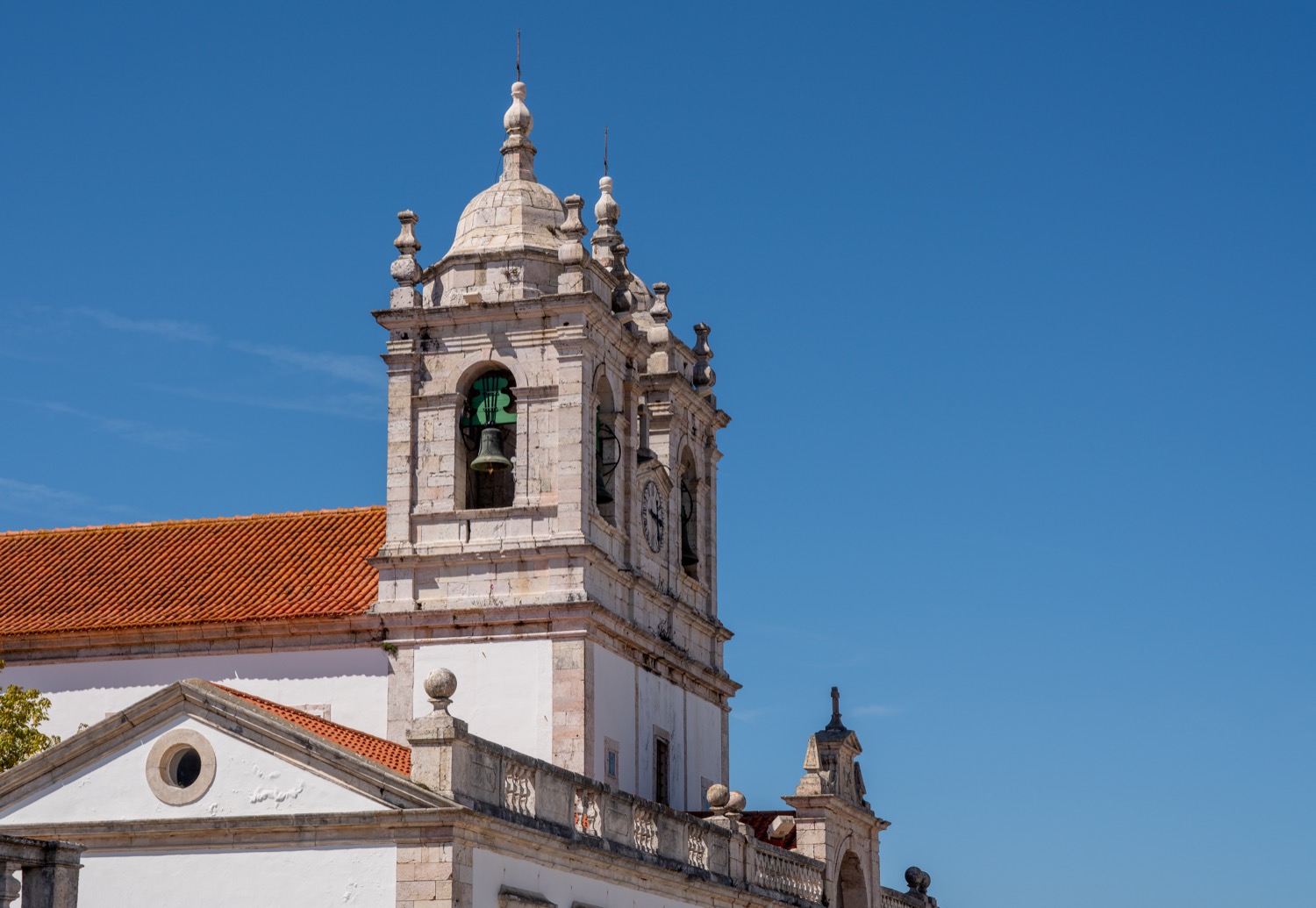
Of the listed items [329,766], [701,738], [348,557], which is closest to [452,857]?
[329,766]

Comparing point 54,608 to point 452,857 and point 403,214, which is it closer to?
point 403,214

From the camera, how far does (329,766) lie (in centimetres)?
2405

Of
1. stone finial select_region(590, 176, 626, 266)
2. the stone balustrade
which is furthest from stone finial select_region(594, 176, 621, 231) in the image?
the stone balustrade

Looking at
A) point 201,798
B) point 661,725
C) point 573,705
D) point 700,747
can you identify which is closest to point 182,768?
point 201,798

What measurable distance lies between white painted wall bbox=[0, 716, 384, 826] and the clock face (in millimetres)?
11461

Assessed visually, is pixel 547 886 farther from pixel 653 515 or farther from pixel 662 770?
pixel 653 515

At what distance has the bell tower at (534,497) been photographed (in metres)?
31.9

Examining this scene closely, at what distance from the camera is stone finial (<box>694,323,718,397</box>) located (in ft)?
125

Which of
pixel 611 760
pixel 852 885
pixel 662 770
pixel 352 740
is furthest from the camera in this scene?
pixel 852 885

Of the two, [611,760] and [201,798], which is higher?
[611,760]

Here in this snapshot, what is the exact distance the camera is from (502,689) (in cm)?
3189

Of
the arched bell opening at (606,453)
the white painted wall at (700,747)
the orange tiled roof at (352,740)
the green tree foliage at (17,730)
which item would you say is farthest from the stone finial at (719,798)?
the green tree foliage at (17,730)

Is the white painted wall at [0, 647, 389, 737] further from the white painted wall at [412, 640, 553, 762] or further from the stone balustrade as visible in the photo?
the stone balustrade

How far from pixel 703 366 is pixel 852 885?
338 inches
